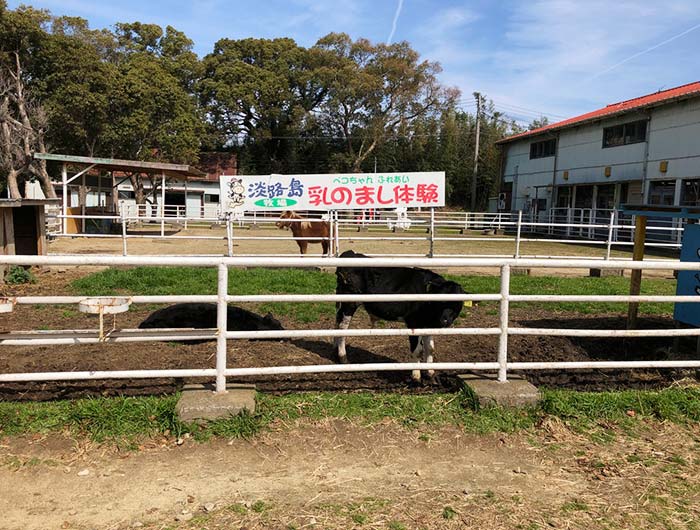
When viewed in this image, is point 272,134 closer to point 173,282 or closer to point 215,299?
point 173,282

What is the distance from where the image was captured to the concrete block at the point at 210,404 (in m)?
3.46

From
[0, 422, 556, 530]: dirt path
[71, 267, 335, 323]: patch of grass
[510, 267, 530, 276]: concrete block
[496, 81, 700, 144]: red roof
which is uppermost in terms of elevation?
[496, 81, 700, 144]: red roof

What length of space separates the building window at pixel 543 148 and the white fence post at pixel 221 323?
1210 inches

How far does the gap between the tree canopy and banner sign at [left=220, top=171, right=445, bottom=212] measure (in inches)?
729

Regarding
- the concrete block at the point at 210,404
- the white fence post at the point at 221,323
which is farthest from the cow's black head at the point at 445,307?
the white fence post at the point at 221,323

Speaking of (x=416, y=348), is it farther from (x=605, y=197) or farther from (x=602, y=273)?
(x=605, y=197)

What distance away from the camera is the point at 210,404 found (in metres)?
3.50

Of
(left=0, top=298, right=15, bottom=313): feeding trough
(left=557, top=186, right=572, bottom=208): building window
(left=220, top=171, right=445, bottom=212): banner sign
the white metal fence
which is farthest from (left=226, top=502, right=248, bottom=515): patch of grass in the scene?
(left=557, top=186, right=572, bottom=208): building window

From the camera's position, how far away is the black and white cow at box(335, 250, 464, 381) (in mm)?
4574

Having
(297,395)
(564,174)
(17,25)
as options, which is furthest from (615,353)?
(17,25)

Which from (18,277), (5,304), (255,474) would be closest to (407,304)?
(255,474)

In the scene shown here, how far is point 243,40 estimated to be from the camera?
4309 cm

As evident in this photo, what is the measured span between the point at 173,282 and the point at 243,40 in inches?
1551

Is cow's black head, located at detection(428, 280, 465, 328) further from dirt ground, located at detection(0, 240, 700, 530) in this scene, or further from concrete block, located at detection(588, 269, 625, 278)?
concrete block, located at detection(588, 269, 625, 278)
